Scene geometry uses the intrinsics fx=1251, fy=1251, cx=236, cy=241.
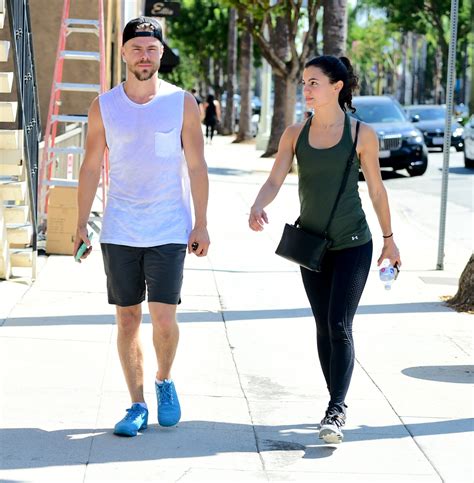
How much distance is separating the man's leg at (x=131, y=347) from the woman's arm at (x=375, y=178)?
49.6 inches

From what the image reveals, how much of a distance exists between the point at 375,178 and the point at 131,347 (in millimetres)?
1447

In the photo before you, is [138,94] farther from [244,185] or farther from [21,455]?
[244,185]

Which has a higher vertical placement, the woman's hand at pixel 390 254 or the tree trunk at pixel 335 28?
the tree trunk at pixel 335 28

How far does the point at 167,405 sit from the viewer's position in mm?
6109

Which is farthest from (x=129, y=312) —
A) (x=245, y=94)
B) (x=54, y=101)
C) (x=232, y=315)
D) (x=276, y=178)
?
(x=245, y=94)

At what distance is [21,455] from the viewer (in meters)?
5.59

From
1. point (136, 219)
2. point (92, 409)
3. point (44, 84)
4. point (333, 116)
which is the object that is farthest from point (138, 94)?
point (44, 84)

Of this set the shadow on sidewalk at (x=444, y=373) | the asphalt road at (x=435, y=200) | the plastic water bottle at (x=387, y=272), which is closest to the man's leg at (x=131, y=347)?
the plastic water bottle at (x=387, y=272)

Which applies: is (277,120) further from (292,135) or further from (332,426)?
(332,426)

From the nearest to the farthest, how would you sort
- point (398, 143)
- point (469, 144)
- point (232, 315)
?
point (232, 315) → point (398, 143) → point (469, 144)

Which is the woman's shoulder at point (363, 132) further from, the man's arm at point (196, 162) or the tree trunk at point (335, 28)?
the tree trunk at point (335, 28)

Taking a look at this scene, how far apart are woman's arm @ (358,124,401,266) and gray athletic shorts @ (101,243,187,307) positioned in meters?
0.98

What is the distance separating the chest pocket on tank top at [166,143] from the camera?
5809mm

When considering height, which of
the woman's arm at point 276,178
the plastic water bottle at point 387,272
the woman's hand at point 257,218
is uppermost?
the woman's arm at point 276,178
